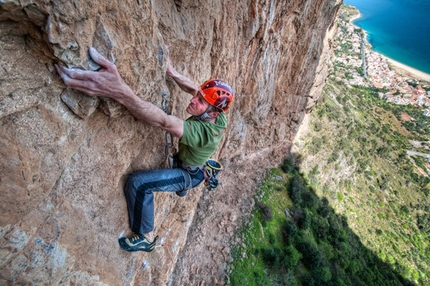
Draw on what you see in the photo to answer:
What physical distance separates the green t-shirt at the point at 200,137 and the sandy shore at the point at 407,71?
99.6 m

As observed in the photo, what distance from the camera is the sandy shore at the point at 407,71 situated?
78.1m

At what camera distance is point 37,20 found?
194cm

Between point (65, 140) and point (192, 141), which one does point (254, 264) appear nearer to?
point (192, 141)

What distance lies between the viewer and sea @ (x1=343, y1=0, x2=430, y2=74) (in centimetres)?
8625

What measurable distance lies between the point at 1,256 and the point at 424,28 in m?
127

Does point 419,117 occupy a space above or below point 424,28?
below

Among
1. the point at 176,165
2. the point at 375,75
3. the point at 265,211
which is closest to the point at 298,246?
the point at 265,211

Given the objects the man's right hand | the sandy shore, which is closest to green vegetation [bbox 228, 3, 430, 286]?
the man's right hand

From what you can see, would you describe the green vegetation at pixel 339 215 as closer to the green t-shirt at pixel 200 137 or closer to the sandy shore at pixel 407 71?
the green t-shirt at pixel 200 137

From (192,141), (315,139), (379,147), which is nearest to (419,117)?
(379,147)

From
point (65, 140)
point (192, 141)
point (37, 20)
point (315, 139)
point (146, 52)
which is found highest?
point (37, 20)

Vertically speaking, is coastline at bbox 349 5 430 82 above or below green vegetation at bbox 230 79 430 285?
above

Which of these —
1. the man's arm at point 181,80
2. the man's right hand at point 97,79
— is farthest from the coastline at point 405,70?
the man's right hand at point 97,79

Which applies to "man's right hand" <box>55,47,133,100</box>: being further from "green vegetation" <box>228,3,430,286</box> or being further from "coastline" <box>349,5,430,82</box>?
"coastline" <box>349,5,430,82</box>
